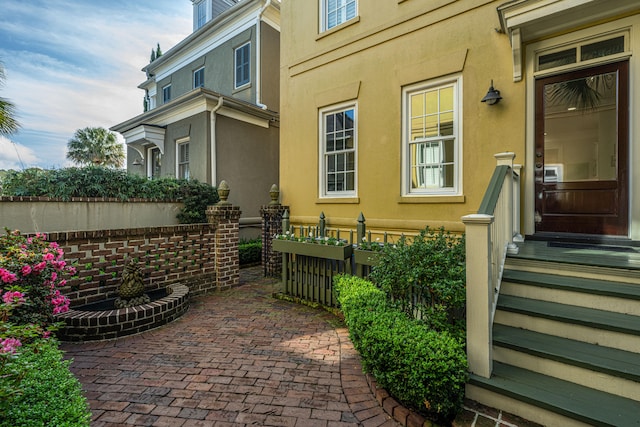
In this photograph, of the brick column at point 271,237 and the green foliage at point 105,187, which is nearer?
the green foliage at point 105,187

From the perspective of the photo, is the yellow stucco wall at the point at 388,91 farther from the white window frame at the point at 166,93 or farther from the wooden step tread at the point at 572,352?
the white window frame at the point at 166,93

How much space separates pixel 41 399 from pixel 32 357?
475mm

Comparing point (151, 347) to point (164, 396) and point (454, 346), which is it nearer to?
point (164, 396)

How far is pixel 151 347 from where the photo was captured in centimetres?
343

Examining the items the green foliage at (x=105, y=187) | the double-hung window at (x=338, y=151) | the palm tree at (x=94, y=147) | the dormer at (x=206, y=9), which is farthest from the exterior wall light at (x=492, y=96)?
the palm tree at (x=94, y=147)

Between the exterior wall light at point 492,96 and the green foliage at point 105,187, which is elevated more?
the exterior wall light at point 492,96

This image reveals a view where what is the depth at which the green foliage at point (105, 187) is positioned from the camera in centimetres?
564

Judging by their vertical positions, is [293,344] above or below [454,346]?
below

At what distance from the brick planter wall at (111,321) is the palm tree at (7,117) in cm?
583

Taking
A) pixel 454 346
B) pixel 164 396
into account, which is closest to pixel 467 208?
pixel 454 346

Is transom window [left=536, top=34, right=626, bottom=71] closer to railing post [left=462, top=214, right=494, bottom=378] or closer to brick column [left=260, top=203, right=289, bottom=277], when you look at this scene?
railing post [left=462, top=214, right=494, bottom=378]

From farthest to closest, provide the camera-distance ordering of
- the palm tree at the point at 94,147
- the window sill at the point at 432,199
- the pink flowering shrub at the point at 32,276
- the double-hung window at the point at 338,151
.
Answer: the palm tree at the point at 94,147
the double-hung window at the point at 338,151
the window sill at the point at 432,199
the pink flowering shrub at the point at 32,276

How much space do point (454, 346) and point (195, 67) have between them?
1413 centimetres

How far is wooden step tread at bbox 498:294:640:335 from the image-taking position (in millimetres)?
2312
